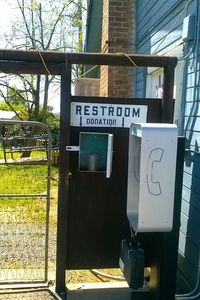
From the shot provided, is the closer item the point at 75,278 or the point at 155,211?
the point at 155,211

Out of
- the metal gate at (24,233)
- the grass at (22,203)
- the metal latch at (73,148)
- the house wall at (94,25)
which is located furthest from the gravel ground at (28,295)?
the house wall at (94,25)

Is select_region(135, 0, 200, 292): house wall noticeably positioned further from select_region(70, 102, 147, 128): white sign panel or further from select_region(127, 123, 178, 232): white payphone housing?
select_region(127, 123, 178, 232): white payphone housing

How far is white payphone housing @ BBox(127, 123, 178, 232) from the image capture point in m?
3.01

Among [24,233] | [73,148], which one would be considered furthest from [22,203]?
[73,148]

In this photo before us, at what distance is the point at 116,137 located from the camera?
3736mm

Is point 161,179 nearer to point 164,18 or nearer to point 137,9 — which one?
point 164,18

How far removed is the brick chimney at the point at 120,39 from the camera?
7.20 metres

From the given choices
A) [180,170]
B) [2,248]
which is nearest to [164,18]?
[180,170]

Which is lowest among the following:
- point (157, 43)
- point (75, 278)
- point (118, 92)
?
point (75, 278)

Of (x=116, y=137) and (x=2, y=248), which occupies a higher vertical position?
(x=116, y=137)

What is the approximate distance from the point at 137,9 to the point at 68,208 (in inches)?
176

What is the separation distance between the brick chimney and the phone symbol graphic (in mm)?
4380

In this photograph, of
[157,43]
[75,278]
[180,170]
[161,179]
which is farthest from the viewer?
[157,43]

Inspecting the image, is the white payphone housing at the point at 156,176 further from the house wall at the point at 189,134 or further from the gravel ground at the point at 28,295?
the gravel ground at the point at 28,295
